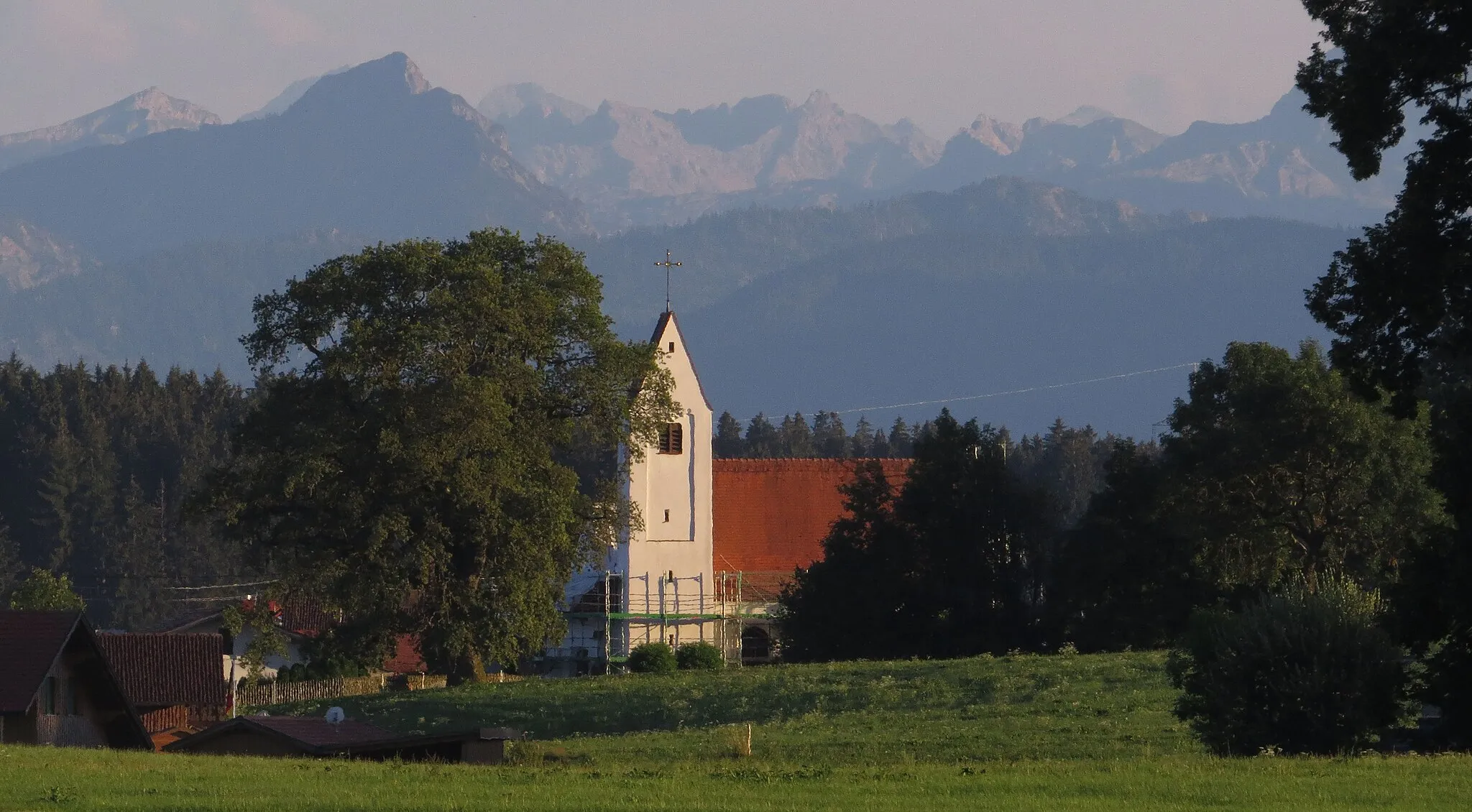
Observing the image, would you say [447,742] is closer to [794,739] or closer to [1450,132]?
[794,739]

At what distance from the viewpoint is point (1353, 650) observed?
24094mm

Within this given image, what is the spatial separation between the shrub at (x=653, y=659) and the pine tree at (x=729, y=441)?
69.0 m

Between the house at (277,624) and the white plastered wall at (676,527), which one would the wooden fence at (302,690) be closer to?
the house at (277,624)

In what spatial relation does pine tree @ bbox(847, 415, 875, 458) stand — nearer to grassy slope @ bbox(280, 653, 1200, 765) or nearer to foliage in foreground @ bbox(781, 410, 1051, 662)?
foliage in foreground @ bbox(781, 410, 1051, 662)

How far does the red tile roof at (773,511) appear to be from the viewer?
264ft

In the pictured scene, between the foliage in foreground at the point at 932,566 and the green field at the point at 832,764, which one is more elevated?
the foliage in foreground at the point at 932,566

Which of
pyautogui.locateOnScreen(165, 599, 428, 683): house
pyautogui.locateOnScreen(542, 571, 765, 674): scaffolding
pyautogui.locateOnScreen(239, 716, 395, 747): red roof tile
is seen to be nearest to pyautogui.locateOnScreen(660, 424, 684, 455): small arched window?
pyautogui.locateOnScreen(542, 571, 765, 674): scaffolding

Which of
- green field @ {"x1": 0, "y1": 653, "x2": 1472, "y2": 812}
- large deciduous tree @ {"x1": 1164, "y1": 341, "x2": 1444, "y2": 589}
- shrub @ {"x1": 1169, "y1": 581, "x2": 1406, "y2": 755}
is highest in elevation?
large deciduous tree @ {"x1": 1164, "y1": 341, "x2": 1444, "y2": 589}

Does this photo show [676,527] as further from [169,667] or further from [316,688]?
[169,667]

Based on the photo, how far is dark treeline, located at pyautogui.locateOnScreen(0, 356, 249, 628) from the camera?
106125 mm

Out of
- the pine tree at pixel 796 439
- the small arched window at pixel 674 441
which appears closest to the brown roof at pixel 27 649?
the small arched window at pixel 674 441

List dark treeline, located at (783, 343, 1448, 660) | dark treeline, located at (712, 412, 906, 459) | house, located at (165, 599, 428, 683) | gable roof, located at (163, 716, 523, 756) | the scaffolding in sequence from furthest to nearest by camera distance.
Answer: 1. dark treeline, located at (712, 412, 906, 459)
2. house, located at (165, 599, 428, 683)
3. the scaffolding
4. dark treeline, located at (783, 343, 1448, 660)
5. gable roof, located at (163, 716, 523, 756)

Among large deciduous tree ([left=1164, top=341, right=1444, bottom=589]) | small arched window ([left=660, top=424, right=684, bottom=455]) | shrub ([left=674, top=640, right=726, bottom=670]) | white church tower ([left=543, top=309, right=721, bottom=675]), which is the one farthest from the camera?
small arched window ([left=660, top=424, right=684, bottom=455])

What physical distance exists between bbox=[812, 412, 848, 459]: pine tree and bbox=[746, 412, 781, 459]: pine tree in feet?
13.0
